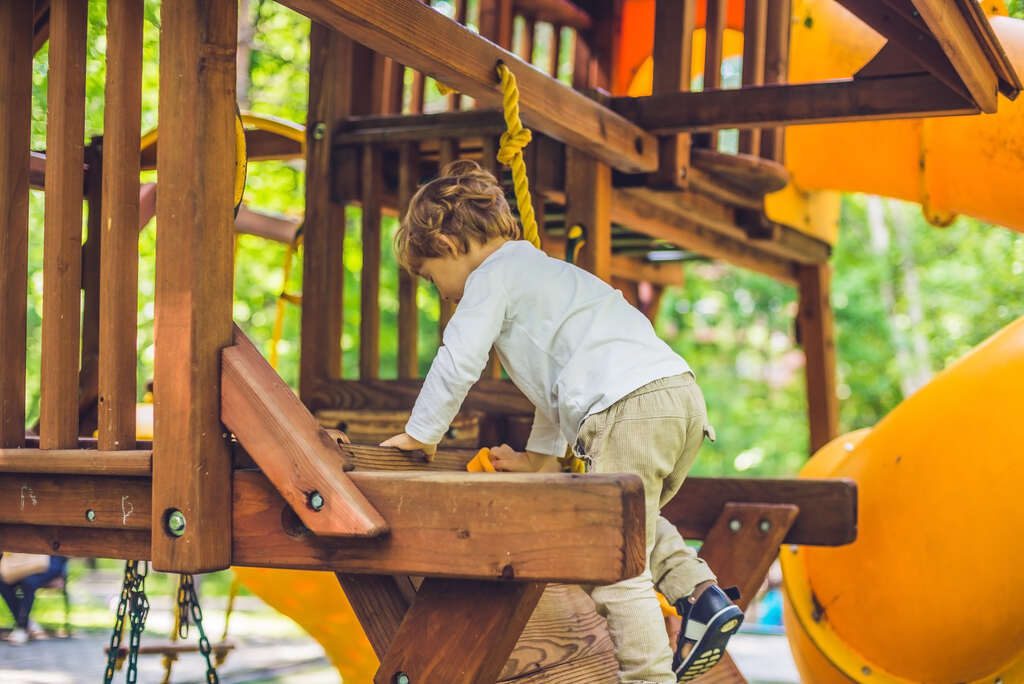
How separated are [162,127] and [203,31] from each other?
21 cm

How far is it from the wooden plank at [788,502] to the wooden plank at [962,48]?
1658 millimetres

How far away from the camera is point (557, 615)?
371 cm

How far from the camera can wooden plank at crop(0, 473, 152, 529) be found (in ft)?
8.78

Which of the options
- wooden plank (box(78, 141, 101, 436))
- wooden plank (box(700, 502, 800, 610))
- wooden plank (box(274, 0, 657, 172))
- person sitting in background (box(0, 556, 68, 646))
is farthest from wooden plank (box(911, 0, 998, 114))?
person sitting in background (box(0, 556, 68, 646))

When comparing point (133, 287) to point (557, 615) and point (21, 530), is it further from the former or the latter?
point (557, 615)

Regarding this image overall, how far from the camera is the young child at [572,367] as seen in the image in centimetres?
294

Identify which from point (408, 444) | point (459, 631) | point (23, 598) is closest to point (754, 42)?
point (408, 444)

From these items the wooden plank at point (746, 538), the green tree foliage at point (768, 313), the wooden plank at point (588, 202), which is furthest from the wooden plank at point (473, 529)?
the green tree foliage at point (768, 313)

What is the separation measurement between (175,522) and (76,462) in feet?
1.21

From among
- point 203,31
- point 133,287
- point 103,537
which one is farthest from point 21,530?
point 203,31

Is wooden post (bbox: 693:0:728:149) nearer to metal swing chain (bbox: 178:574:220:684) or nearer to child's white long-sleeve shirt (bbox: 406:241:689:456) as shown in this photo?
child's white long-sleeve shirt (bbox: 406:241:689:456)

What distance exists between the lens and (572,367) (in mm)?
3049

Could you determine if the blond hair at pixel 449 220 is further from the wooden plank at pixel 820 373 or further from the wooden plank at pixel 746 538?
the wooden plank at pixel 820 373

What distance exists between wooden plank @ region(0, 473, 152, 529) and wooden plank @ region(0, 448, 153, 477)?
0.12ft
